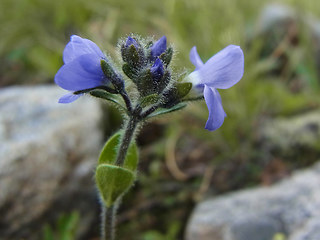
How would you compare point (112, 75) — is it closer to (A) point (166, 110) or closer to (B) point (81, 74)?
(B) point (81, 74)

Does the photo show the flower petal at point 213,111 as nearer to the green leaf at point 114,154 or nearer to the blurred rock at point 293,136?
the green leaf at point 114,154

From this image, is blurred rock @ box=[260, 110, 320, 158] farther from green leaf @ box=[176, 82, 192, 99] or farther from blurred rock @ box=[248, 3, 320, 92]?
green leaf @ box=[176, 82, 192, 99]

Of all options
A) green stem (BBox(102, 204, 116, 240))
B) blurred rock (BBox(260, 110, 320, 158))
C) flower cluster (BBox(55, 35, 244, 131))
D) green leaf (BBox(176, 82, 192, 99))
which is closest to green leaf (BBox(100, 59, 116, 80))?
flower cluster (BBox(55, 35, 244, 131))

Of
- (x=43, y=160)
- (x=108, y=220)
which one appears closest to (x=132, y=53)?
(x=108, y=220)

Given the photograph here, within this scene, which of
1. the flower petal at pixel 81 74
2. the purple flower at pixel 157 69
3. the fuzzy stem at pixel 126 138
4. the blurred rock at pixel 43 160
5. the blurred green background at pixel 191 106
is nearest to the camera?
the flower petal at pixel 81 74

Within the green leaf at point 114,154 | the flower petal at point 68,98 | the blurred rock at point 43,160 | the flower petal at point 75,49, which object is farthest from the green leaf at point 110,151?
the blurred rock at point 43,160

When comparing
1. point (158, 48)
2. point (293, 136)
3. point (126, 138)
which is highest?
point (158, 48)
